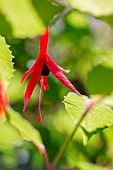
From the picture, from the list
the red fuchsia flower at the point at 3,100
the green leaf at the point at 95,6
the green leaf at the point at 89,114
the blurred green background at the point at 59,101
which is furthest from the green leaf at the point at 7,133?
the green leaf at the point at 95,6

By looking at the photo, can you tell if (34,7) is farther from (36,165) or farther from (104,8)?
(36,165)

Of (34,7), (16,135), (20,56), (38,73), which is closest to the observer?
(34,7)

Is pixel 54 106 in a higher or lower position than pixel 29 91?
lower

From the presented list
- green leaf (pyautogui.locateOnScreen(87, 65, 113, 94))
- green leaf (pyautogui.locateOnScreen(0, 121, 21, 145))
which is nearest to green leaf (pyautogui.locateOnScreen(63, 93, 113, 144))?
green leaf (pyautogui.locateOnScreen(87, 65, 113, 94))

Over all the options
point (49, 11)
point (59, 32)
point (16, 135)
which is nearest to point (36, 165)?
point (59, 32)

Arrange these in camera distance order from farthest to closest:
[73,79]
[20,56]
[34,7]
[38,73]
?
[73,79] < [20,56] < [38,73] < [34,7]

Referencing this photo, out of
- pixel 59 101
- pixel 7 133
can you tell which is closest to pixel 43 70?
pixel 7 133
